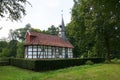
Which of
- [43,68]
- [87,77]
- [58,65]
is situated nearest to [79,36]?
[58,65]

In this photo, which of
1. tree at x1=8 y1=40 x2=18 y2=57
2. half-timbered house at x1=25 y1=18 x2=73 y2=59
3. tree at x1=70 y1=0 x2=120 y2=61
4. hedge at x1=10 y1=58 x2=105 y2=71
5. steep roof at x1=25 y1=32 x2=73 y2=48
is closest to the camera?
hedge at x1=10 y1=58 x2=105 y2=71

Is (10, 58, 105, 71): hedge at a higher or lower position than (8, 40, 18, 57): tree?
lower

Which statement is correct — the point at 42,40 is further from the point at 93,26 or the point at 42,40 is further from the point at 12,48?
the point at 12,48

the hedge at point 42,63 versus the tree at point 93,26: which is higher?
the tree at point 93,26

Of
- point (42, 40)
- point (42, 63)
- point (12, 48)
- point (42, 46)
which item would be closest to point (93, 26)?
point (42, 63)

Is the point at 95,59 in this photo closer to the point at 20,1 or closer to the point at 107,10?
the point at 107,10

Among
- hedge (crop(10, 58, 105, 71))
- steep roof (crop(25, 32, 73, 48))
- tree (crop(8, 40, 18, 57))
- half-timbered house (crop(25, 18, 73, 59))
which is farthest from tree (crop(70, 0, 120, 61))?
tree (crop(8, 40, 18, 57))

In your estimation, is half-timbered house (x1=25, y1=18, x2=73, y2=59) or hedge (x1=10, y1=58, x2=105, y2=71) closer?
hedge (x1=10, y1=58, x2=105, y2=71)

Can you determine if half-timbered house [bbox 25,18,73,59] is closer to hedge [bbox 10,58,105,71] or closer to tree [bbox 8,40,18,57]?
hedge [bbox 10,58,105,71]

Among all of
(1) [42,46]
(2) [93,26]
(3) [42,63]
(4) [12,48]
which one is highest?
(2) [93,26]

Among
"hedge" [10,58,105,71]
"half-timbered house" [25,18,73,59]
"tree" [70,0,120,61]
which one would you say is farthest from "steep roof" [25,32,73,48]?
"tree" [70,0,120,61]

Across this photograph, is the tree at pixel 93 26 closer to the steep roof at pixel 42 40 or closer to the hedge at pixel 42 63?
the hedge at pixel 42 63

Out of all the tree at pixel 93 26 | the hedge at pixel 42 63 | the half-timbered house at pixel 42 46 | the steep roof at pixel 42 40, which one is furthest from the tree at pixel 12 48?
the tree at pixel 93 26

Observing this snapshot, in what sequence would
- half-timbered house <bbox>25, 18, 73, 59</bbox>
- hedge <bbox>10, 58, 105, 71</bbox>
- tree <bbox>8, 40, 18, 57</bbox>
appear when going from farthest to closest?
tree <bbox>8, 40, 18, 57</bbox>
half-timbered house <bbox>25, 18, 73, 59</bbox>
hedge <bbox>10, 58, 105, 71</bbox>
